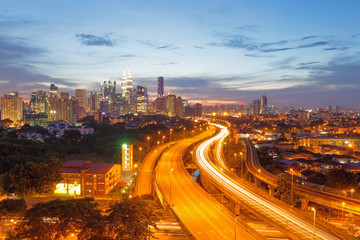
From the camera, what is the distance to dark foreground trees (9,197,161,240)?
1190 cm

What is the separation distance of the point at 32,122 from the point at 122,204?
10371 centimetres

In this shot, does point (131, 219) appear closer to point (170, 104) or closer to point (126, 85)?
point (170, 104)

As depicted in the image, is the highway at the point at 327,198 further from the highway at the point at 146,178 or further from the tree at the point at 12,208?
the tree at the point at 12,208

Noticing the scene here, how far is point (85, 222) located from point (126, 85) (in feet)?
610

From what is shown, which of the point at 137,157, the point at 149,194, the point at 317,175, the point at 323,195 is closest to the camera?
the point at 323,195

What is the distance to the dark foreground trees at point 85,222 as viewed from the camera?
39.0 ft

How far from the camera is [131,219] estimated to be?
1227 cm

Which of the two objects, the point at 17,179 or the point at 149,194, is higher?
the point at 17,179

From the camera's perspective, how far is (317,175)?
26875mm

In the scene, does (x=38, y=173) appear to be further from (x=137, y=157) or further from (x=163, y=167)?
(x=137, y=157)

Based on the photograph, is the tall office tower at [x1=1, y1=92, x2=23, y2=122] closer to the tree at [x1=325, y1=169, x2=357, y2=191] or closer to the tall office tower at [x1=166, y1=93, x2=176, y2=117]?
the tall office tower at [x1=166, y1=93, x2=176, y2=117]

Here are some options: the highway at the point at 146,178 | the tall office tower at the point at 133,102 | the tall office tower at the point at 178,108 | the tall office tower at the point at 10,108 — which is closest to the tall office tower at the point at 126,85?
the tall office tower at the point at 133,102

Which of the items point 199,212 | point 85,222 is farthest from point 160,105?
point 85,222

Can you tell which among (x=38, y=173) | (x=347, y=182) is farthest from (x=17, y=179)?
(x=347, y=182)
